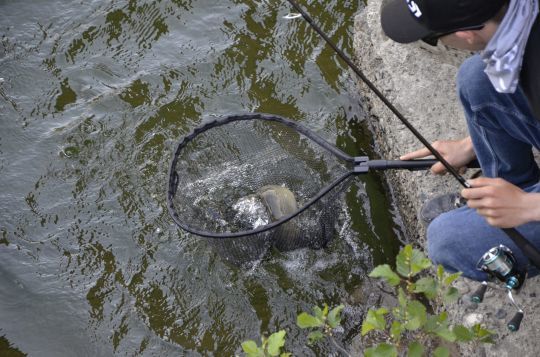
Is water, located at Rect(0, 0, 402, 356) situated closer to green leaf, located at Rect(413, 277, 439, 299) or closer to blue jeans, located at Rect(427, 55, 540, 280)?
blue jeans, located at Rect(427, 55, 540, 280)

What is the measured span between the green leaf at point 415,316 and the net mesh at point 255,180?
48.6 inches

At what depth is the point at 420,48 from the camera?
441 cm

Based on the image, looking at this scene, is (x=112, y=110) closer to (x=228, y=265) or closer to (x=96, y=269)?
(x=96, y=269)

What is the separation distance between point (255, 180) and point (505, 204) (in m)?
1.78

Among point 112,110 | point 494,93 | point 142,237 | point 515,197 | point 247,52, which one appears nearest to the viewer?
point 515,197

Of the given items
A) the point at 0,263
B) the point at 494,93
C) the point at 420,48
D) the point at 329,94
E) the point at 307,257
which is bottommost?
the point at 0,263

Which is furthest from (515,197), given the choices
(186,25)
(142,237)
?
(186,25)

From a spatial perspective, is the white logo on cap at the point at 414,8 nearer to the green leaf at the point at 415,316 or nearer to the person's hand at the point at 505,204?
the person's hand at the point at 505,204

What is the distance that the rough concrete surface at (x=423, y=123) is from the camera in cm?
314

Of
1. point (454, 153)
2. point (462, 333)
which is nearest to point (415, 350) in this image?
point (462, 333)

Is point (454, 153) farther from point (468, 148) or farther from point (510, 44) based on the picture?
point (510, 44)

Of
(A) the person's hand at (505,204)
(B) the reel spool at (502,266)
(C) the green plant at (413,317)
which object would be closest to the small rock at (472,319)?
(B) the reel spool at (502,266)

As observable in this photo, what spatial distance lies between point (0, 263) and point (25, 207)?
0.43 m

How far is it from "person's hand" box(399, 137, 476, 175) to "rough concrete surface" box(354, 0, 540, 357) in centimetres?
22
